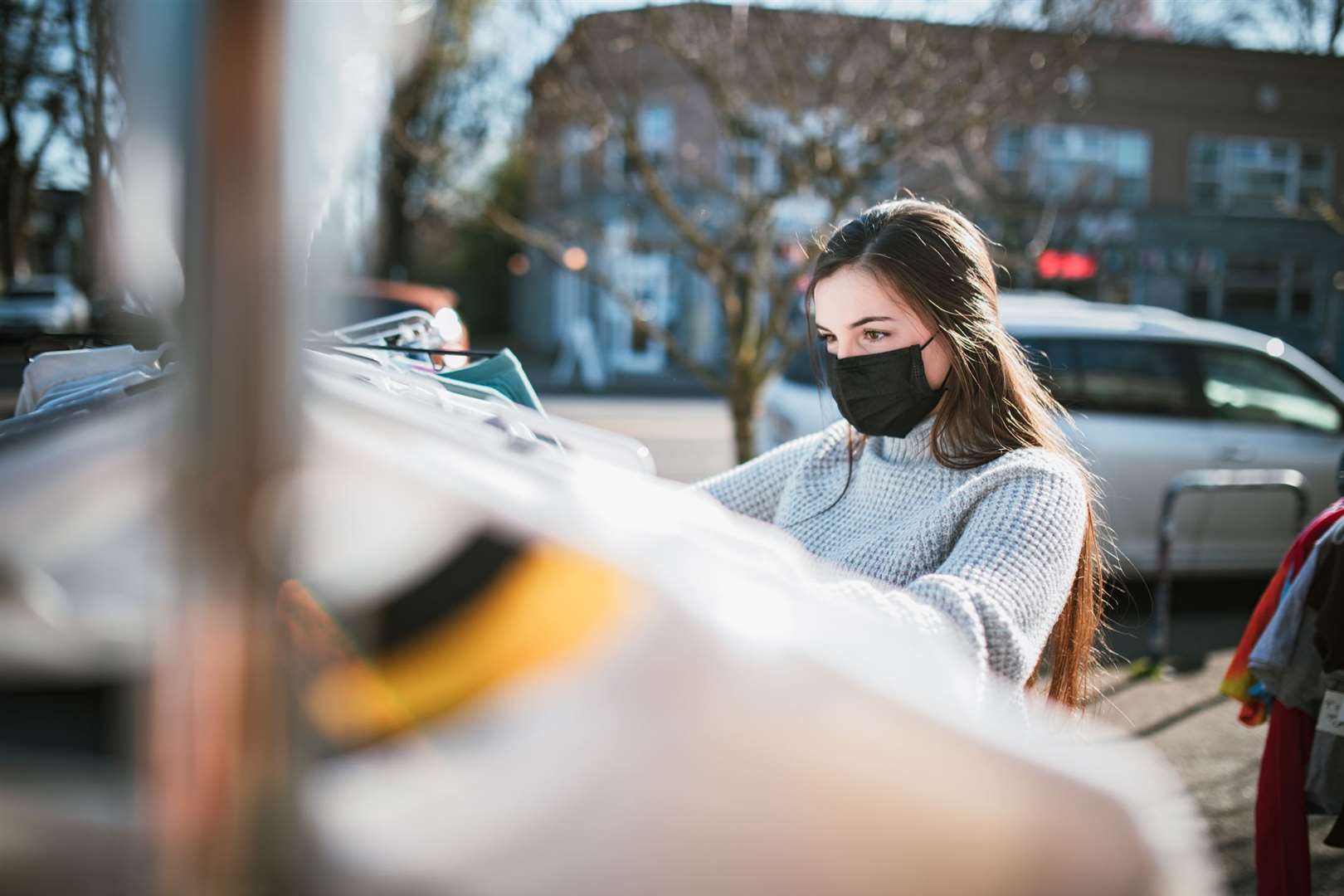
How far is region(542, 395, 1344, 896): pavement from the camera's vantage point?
3.32 metres

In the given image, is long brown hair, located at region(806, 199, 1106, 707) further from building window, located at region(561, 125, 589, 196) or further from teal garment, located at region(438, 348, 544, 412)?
building window, located at region(561, 125, 589, 196)

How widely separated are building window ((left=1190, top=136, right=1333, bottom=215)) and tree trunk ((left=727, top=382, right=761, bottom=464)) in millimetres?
26484

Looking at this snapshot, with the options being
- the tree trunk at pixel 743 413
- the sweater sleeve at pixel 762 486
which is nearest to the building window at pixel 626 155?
the tree trunk at pixel 743 413

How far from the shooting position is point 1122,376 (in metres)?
6.44

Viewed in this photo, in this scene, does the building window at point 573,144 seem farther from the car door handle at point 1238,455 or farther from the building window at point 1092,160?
the building window at point 1092,160

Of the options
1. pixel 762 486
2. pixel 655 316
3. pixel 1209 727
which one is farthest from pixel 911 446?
pixel 655 316

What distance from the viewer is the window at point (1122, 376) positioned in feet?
20.9

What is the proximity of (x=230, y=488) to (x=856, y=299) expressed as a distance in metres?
1.33

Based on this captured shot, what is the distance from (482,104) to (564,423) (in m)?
14.8

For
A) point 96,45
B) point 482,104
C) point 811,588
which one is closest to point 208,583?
point 811,588

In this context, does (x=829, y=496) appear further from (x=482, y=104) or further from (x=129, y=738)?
(x=482, y=104)

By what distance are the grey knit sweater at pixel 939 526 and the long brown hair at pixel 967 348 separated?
0.07 m

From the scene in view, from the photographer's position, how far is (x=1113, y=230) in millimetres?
25875

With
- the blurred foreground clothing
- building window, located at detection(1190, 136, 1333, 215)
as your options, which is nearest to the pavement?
the blurred foreground clothing
